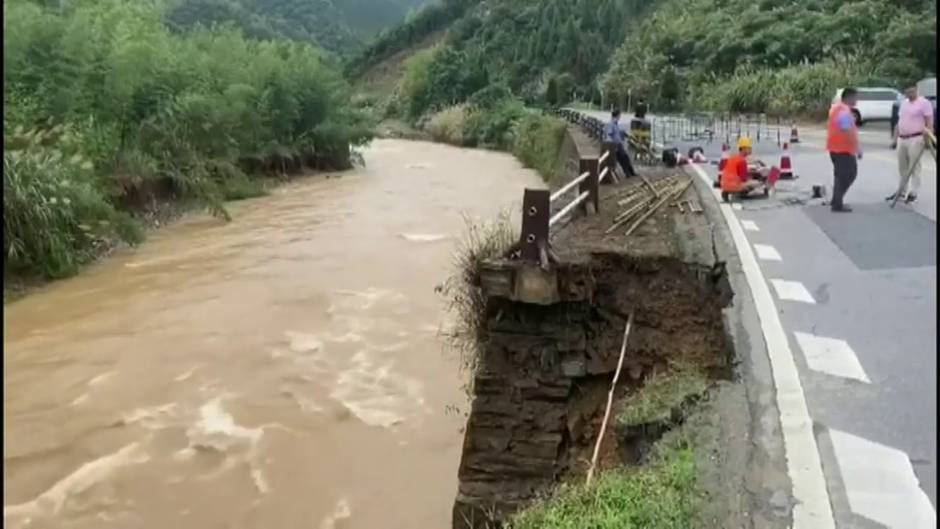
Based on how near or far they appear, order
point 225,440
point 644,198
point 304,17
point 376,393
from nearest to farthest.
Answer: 1. point 225,440
2. point 376,393
3. point 644,198
4. point 304,17

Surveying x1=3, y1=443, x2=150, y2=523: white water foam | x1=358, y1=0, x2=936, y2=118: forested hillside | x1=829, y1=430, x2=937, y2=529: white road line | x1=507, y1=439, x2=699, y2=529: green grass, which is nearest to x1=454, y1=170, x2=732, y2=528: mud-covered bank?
x1=507, y1=439, x2=699, y2=529: green grass

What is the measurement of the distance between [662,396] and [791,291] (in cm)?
219

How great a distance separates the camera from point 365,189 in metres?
30.1

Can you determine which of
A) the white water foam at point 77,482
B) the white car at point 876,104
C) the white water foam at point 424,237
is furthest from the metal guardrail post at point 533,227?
the white car at point 876,104

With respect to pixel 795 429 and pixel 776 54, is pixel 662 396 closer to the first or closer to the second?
pixel 795 429

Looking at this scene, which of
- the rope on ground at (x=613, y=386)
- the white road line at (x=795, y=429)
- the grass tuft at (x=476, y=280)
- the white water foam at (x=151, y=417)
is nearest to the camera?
the white road line at (x=795, y=429)

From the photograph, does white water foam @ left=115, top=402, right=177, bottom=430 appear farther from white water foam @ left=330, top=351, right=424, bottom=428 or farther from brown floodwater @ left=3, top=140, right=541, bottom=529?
white water foam @ left=330, top=351, right=424, bottom=428

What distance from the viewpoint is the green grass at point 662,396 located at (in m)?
5.24

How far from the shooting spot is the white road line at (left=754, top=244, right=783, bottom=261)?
8.57 meters

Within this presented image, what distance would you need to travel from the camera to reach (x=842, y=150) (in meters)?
11.2

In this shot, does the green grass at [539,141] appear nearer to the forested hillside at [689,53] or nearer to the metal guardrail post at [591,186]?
the forested hillside at [689,53]

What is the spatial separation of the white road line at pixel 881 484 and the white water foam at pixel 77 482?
6563mm

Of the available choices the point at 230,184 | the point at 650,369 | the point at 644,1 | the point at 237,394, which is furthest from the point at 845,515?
the point at 644,1

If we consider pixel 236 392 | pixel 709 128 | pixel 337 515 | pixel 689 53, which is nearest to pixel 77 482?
pixel 236 392
